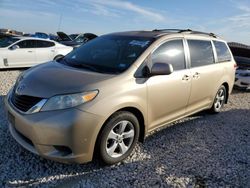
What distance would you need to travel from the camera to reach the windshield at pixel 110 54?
149 inches

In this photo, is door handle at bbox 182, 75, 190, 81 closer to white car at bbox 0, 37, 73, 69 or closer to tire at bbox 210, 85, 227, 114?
tire at bbox 210, 85, 227, 114

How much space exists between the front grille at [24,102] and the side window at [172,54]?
1.71 meters

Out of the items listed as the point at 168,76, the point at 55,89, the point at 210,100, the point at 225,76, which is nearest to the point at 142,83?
the point at 168,76

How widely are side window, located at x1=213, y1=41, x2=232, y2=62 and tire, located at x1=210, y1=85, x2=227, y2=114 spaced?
0.62 meters

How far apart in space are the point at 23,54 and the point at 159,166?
8.45 meters

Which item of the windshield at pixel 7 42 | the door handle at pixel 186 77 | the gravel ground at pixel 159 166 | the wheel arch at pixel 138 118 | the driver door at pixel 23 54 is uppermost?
the door handle at pixel 186 77

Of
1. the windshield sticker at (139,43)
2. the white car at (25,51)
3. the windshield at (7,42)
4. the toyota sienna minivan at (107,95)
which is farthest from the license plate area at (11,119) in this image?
the windshield at (7,42)

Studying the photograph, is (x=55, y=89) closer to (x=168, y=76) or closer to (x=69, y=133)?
→ (x=69, y=133)

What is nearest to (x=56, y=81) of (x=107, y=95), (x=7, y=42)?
(x=107, y=95)

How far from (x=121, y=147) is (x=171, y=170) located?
708mm

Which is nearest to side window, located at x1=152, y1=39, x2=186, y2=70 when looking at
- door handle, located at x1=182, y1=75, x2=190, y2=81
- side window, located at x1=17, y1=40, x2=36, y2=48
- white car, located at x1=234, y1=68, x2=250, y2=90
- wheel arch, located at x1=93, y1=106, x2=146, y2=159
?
door handle, located at x1=182, y1=75, x2=190, y2=81

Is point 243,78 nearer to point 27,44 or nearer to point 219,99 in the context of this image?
point 219,99

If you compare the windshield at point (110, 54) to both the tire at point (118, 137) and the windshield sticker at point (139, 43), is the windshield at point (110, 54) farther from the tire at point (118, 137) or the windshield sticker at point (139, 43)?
the tire at point (118, 137)

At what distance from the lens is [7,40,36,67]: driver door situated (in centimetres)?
1022
